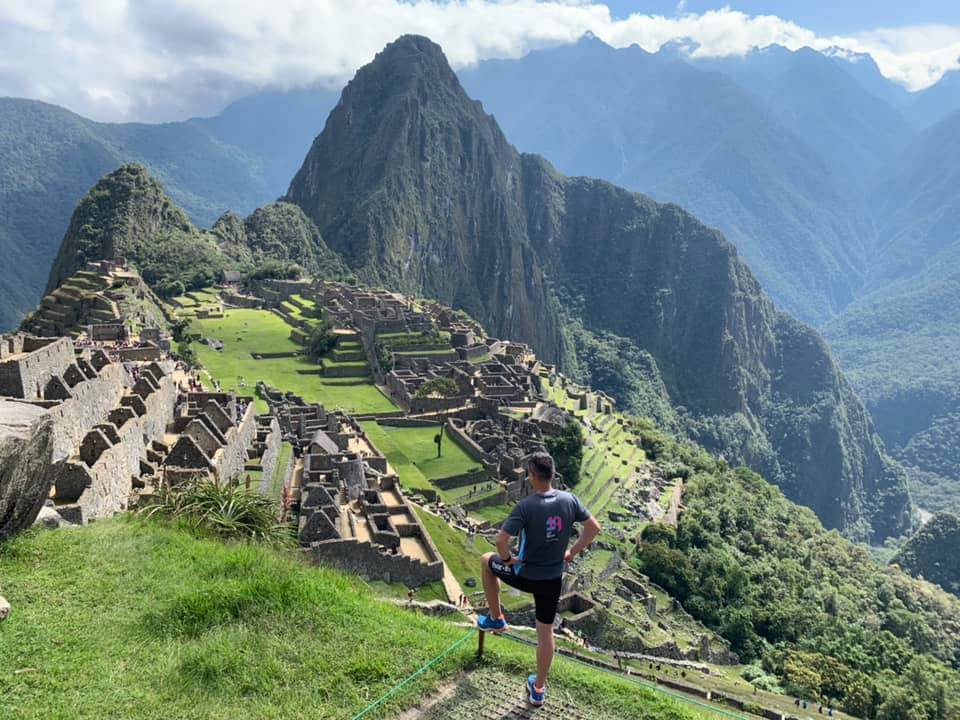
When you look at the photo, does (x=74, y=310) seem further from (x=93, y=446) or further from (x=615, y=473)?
(x=615, y=473)

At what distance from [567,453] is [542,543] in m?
42.2

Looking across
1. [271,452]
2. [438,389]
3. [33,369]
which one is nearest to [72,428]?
[33,369]

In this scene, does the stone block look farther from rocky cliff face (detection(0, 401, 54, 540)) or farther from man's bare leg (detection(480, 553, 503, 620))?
man's bare leg (detection(480, 553, 503, 620))

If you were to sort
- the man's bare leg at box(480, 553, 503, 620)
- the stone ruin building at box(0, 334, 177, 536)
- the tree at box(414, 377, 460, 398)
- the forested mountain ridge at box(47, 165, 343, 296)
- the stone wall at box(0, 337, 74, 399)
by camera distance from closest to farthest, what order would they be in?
1. the man's bare leg at box(480, 553, 503, 620)
2. the stone ruin building at box(0, 334, 177, 536)
3. the stone wall at box(0, 337, 74, 399)
4. the tree at box(414, 377, 460, 398)
5. the forested mountain ridge at box(47, 165, 343, 296)

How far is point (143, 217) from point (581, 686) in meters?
106

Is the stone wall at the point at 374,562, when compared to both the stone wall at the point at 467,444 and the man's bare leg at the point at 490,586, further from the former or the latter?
the stone wall at the point at 467,444

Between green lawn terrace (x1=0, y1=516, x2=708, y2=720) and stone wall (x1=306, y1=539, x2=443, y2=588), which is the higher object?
green lawn terrace (x1=0, y1=516, x2=708, y2=720)

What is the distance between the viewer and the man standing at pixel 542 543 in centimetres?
766

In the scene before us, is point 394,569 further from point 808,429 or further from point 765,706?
point 808,429

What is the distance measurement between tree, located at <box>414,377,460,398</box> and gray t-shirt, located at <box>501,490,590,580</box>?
4386 cm

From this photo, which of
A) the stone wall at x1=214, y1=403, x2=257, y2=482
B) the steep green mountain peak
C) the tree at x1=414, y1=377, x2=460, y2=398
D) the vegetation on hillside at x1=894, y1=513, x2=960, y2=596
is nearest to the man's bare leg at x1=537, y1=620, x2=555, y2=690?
the stone wall at x1=214, y1=403, x2=257, y2=482

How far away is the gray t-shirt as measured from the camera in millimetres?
7660

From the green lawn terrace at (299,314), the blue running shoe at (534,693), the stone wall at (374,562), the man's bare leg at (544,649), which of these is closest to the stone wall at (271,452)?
the stone wall at (374,562)

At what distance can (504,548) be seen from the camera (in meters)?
7.63
